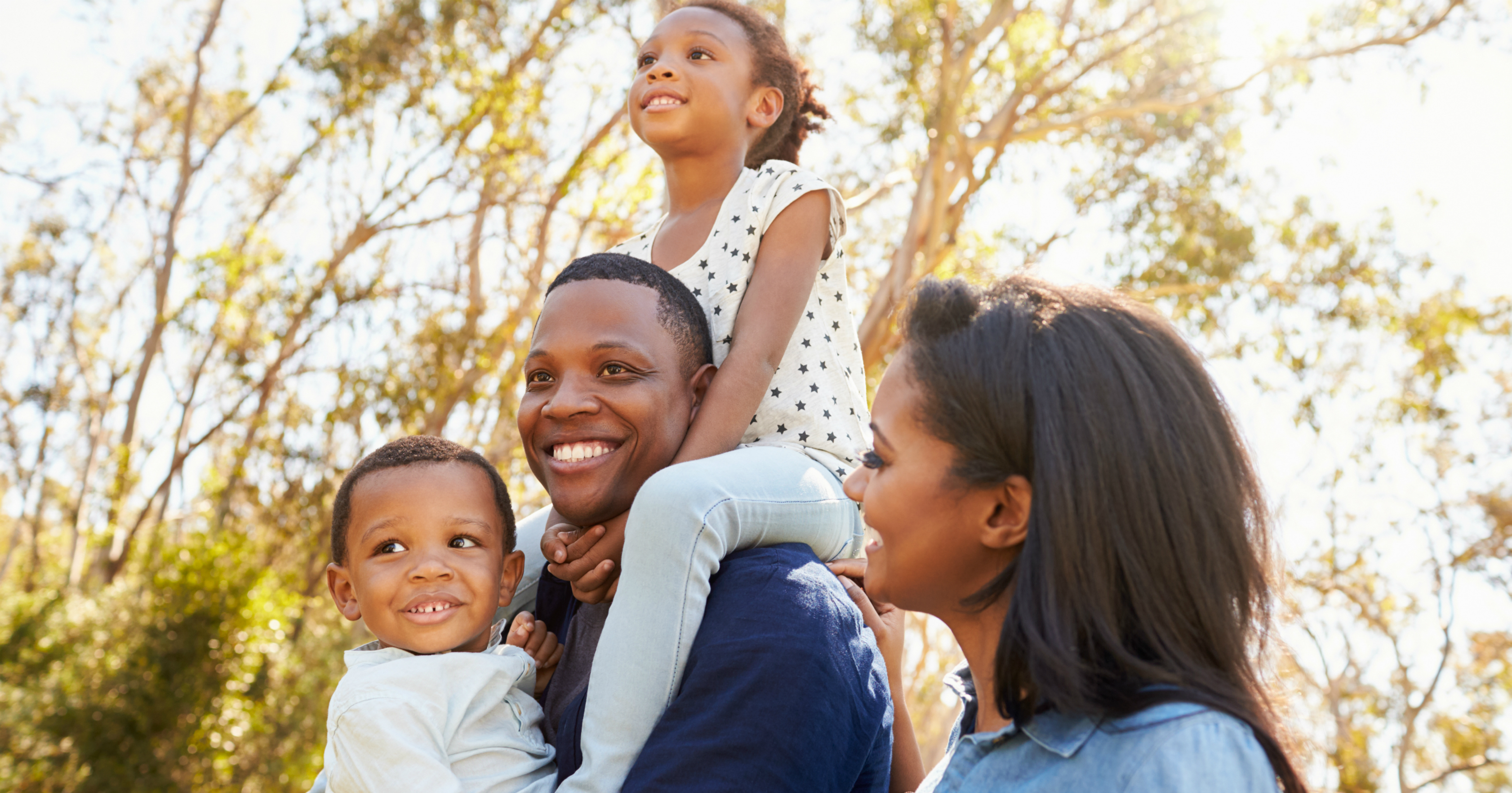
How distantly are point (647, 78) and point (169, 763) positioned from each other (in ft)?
26.4

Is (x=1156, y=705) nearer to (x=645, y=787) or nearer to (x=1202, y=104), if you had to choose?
(x=645, y=787)

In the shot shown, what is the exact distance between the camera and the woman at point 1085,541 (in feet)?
4.49

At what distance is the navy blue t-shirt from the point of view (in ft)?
6.09

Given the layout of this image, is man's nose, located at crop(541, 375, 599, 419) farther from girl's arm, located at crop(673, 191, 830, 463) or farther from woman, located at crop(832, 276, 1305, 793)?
woman, located at crop(832, 276, 1305, 793)

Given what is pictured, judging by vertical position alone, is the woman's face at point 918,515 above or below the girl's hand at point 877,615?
above

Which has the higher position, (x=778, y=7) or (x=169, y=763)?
(x=778, y=7)

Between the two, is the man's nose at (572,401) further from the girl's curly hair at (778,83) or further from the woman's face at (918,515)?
the girl's curly hair at (778,83)

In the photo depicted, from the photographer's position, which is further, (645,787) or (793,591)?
(793,591)

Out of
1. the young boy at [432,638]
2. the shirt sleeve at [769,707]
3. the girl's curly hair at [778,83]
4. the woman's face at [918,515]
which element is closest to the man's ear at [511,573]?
the young boy at [432,638]

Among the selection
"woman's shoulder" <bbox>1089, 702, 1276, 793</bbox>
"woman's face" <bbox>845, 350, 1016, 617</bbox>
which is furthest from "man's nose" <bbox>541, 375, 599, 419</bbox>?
"woman's shoulder" <bbox>1089, 702, 1276, 793</bbox>

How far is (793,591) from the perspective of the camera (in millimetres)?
2057

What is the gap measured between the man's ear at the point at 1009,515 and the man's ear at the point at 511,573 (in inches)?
53.2

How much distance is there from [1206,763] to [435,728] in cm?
148

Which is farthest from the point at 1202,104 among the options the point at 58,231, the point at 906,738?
the point at 58,231
